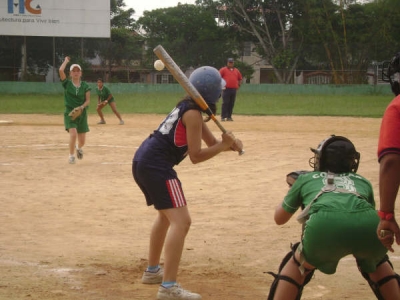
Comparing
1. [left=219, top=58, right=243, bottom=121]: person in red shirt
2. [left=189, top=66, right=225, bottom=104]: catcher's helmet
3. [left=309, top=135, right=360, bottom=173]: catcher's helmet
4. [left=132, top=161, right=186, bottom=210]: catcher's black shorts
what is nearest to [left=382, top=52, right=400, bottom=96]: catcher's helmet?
[left=309, top=135, right=360, bottom=173]: catcher's helmet

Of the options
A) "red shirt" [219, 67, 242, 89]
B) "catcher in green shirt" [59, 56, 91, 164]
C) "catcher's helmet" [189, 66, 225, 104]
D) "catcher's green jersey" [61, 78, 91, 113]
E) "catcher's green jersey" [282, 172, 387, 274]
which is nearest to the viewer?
"catcher's green jersey" [282, 172, 387, 274]

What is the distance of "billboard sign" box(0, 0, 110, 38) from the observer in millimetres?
45938

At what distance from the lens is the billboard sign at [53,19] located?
45.9 m

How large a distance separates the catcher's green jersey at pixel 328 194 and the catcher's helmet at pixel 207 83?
1.51m

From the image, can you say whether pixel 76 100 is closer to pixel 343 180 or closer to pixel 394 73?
pixel 343 180

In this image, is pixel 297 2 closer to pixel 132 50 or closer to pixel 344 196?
pixel 132 50

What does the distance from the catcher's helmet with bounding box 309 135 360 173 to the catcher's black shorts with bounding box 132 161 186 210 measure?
1.49 meters

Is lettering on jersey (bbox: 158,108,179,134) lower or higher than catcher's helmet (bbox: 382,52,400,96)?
lower

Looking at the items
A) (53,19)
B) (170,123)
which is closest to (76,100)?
(170,123)

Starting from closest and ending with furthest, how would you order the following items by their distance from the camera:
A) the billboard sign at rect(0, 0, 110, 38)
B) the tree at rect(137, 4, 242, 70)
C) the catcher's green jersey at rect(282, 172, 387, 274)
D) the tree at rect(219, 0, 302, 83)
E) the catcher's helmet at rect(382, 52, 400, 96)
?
the catcher's helmet at rect(382, 52, 400, 96), the catcher's green jersey at rect(282, 172, 387, 274), the billboard sign at rect(0, 0, 110, 38), the tree at rect(137, 4, 242, 70), the tree at rect(219, 0, 302, 83)

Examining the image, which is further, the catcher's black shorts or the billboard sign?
the billboard sign

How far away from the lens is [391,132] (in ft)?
13.3

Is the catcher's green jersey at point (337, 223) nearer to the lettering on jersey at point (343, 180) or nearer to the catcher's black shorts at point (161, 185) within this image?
the lettering on jersey at point (343, 180)

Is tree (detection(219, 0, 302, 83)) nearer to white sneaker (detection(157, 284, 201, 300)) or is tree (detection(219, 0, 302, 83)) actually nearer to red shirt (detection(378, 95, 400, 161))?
white sneaker (detection(157, 284, 201, 300))
